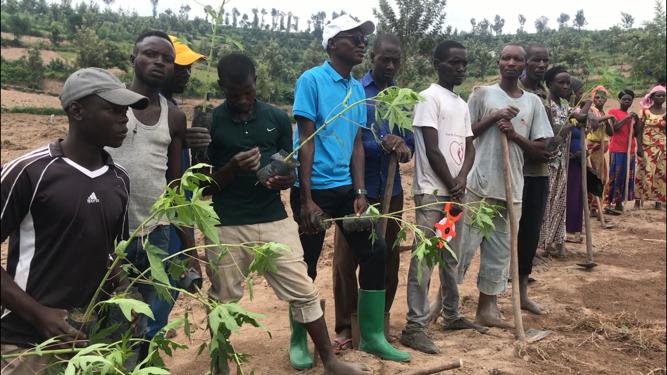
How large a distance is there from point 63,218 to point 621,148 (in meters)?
8.64

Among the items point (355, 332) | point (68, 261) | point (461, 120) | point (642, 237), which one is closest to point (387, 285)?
point (355, 332)

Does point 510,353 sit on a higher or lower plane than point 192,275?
lower

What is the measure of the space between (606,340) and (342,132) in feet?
8.22

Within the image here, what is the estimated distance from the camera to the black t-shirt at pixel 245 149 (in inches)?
120

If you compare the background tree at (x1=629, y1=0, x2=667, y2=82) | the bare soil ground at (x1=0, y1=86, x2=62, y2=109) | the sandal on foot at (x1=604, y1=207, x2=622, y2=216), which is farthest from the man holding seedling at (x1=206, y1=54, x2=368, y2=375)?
the bare soil ground at (x1=0, y1=86, x2=62, y2=109)

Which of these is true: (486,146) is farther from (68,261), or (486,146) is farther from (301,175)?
(68,261)

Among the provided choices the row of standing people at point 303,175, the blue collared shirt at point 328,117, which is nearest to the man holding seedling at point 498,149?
the row of standing people at point 303,175

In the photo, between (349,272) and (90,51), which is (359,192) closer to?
(349,272)

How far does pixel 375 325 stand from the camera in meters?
3.51

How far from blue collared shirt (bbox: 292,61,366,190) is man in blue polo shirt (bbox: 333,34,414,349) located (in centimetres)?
23

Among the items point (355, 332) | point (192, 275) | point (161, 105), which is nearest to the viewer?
point (192, 275)

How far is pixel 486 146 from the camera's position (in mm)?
4152

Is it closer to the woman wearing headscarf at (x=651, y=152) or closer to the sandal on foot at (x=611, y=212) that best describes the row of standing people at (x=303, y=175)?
the sandal on foot at (x=611, y=212)

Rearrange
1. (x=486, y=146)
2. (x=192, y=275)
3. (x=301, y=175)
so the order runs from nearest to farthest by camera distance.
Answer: (x=192, y=275) < (x=301, y=175) < (x=486, y=146)
